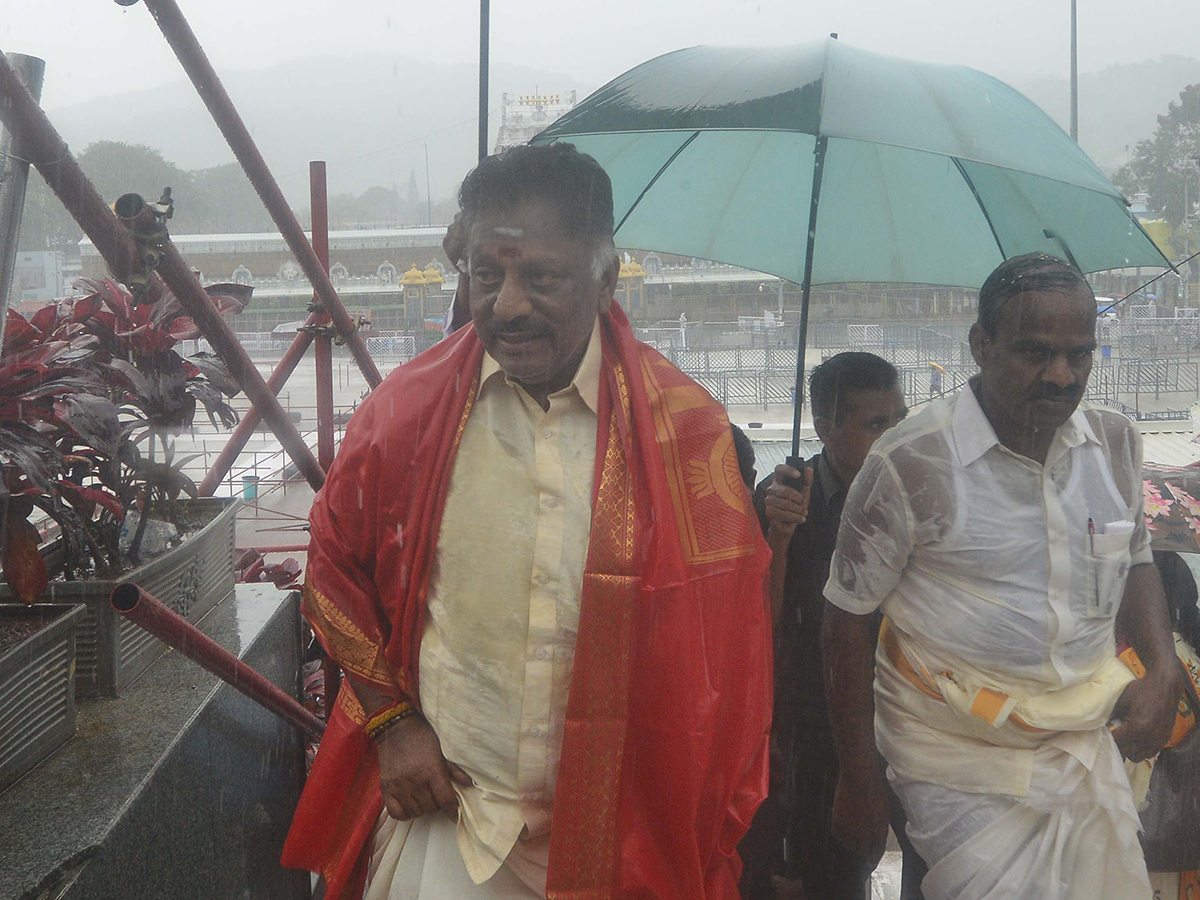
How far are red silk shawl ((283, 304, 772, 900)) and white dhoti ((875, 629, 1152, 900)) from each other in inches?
19.7

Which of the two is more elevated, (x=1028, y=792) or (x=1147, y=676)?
(x=1147, y=676)

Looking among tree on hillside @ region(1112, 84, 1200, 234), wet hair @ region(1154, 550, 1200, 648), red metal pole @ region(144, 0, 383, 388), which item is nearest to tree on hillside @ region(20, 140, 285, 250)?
red metal pole @ region(144, 0, 383, 388)

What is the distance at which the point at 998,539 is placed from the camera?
201 cm

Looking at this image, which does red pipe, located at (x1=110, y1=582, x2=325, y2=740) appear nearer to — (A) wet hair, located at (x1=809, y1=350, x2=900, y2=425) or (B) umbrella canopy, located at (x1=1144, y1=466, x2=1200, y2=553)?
(A) wet hair, located at (x1=809, y1=350, x2=900, y2=425)

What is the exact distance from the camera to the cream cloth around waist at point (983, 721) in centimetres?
196

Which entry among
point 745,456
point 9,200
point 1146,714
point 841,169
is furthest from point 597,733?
point 841,169

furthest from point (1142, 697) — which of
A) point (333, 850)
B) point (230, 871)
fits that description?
point (230, 871)

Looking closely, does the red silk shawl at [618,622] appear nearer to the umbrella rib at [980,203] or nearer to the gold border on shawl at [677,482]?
the gold border on shawl at [677,482]

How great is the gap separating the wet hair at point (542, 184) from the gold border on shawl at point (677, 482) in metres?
0.31

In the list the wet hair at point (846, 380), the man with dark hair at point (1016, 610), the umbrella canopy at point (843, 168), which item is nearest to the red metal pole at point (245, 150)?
the umbrella canopy at point (843, 168)

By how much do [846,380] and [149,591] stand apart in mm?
1883

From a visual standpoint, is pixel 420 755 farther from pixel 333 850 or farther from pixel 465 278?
pixel 465 278

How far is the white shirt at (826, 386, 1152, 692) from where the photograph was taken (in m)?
1.99

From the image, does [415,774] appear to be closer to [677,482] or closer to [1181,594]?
[677,482]
